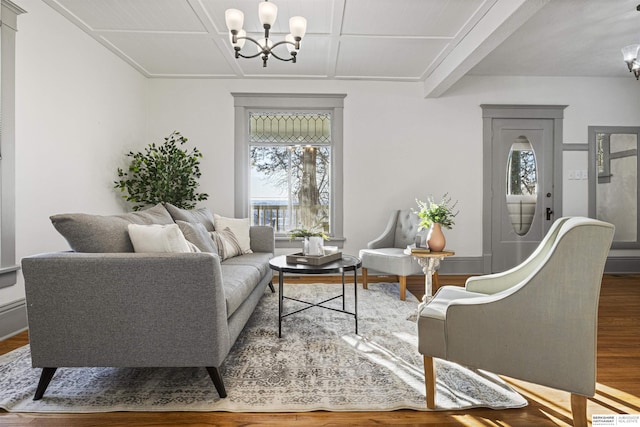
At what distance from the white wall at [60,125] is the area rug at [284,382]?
1.11 metres

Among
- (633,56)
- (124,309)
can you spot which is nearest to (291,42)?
(124,309)

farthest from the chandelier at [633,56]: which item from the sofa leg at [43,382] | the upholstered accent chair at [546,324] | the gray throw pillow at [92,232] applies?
the sofa leg at [43,382]

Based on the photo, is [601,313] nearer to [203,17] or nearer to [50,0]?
[203,17]

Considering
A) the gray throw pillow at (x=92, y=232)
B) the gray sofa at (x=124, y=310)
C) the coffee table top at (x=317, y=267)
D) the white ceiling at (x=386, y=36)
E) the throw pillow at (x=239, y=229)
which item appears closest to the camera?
the gray sofa at (x=124, y=310)

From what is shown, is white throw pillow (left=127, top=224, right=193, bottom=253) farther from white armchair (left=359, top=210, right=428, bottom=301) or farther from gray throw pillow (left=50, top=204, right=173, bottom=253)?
white armchair (left=359, top=210, right=428, bottom=301)

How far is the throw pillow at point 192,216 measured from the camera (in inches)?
120

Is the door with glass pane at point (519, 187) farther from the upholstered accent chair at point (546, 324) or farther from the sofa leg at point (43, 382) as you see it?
the sofa leg at point (43, 382)

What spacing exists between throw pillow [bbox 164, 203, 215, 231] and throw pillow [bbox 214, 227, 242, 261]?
0.49 feet

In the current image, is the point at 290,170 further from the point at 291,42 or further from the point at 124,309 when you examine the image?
the point at 124,309

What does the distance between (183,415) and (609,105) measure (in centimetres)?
611

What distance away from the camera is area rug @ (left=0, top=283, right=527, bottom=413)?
67.9 inches

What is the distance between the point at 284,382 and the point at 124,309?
893 millimetres

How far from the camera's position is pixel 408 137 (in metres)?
4.85

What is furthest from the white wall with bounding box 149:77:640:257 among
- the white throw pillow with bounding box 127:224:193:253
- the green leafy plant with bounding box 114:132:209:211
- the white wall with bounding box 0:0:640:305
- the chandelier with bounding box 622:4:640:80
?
the white throw pillow with bounding box 127:224:193:253
